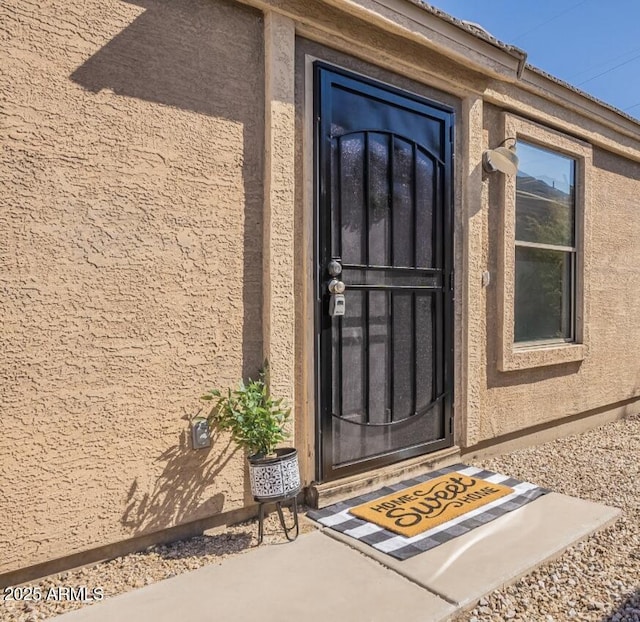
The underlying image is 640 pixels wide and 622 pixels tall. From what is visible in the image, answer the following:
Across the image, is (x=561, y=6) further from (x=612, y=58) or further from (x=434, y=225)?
Answer: (x=434, y=225)

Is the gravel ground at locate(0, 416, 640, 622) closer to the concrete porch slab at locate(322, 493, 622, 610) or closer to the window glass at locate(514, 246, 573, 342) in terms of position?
the concrete porch slab at locate(322, 493, 622, 610)

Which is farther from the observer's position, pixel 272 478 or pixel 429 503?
pixel 429 503

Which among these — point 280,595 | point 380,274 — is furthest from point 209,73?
point 280,595

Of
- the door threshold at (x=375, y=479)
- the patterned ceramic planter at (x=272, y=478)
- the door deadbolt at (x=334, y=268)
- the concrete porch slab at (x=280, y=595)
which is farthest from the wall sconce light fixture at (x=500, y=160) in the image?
the concrete porch slab at (x=280, y=595)

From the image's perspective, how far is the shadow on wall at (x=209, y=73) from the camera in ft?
9.09

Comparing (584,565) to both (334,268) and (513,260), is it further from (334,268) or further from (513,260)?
(513,260)

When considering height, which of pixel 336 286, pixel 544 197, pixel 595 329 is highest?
pixel 544 197

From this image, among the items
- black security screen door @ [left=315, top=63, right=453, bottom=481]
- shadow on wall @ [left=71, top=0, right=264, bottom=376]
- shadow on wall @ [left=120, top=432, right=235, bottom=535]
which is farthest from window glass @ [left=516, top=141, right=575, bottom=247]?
shadow on wall @ [left=120, top=432, right=235, bottom=535]

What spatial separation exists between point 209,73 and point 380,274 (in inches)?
70.9

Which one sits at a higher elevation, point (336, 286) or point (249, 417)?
point (336, 286)

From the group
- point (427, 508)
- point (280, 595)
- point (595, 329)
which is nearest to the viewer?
point (280, 595)

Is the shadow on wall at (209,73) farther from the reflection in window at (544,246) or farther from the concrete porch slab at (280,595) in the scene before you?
the reflection in window at (544,246)

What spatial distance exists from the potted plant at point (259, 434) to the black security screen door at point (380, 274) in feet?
1.79

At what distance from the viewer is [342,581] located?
8.48ft
